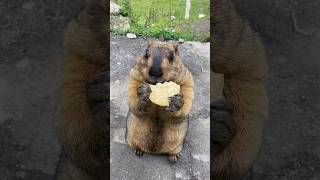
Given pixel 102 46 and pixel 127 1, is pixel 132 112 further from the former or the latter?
pixel 102 46

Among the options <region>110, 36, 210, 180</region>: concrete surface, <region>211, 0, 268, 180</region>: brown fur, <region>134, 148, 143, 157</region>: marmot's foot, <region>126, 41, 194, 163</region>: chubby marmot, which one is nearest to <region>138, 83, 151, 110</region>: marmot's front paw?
<region>126, 41, 194, 163</region>: chubby marmot

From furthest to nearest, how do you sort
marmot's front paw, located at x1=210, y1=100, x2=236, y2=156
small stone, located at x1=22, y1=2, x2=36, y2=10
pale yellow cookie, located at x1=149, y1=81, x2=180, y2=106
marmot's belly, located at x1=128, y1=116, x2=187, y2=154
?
1. marmot's belly, located at x1=128, y1=116, x2=187, y2=154
2. pale yellow cookie, located at x1=149, y1=81, x2=180, y2=106
3. marmot's front paw, located at x1=210, y1=100, x2=236, y2=156
4. small stone, located at x1=22, y1=2, x2=36, y2=10

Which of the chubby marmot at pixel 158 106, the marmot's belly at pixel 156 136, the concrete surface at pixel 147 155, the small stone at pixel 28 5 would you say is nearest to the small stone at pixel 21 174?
the small stone at pixel 28 5

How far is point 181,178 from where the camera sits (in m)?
2.73

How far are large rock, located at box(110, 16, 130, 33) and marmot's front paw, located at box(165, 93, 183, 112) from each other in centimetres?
29

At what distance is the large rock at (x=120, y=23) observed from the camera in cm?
196

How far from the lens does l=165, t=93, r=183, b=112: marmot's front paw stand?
2.14 meters

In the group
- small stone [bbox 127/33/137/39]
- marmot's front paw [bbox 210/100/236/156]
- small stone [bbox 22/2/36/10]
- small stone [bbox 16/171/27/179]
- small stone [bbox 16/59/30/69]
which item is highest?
small stone [bbox 22/2/36/10]

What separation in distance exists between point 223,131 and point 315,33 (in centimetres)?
35

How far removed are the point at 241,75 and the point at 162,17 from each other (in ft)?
1.58

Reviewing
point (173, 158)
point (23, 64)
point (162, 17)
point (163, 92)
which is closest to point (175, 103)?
point (163, 92)

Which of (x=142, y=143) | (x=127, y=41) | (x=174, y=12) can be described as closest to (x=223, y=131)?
(x=174, y=12)

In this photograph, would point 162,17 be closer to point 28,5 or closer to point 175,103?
point 175,103

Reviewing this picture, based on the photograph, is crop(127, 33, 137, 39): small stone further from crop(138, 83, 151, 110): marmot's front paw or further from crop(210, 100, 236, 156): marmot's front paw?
crop(210, 100, 236, 156): marmot's front paw
